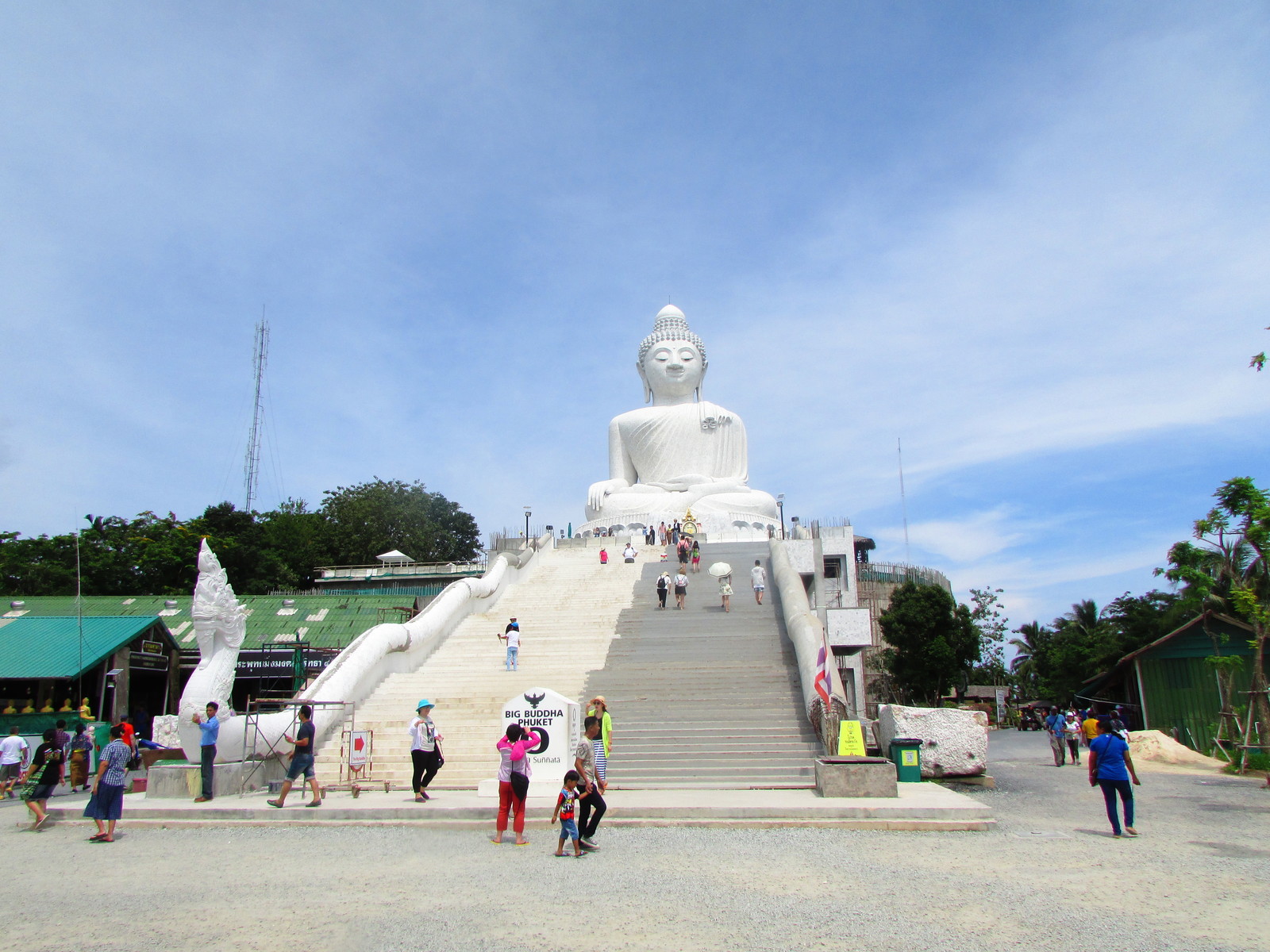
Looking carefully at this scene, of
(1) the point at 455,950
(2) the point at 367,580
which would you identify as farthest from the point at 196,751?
A: (2) the point at 367,580

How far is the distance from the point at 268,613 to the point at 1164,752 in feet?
60.4

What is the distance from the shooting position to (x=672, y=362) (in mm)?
34844

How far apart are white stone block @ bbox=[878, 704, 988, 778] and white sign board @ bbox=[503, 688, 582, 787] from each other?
4.59 meters

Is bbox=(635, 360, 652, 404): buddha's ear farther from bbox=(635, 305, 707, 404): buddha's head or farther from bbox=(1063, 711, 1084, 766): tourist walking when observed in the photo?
bbox=(1063, 711, 1084, 766): tourist walking

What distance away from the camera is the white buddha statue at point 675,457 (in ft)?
98.7

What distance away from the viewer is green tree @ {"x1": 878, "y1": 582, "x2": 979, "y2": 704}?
29250 millimetres

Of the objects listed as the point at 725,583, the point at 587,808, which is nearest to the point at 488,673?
the point at 725,583

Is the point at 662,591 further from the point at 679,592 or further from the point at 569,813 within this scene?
the point at 569,813

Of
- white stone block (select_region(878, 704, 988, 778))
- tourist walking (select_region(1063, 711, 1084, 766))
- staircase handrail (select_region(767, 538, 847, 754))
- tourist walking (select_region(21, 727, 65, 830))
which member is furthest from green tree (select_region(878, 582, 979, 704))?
tourist walking (select_region(21, 727, 65, 830))

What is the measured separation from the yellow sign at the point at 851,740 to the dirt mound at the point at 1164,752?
7.59 meters

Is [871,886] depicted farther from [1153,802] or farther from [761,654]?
[761,654]

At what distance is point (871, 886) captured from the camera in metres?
6.25

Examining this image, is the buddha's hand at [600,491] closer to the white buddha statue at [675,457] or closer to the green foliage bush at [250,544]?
the white buddha statue at [675,457]

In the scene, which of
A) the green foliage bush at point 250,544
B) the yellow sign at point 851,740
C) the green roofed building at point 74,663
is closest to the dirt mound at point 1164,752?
the yellow sign at point 851,740
